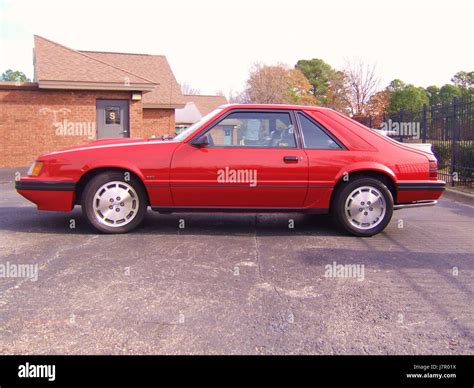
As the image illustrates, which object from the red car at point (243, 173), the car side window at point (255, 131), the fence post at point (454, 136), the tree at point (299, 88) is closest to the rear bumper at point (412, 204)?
Result: the red car at point (243, 173)

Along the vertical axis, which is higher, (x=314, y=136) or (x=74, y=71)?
(x=74, y=71)

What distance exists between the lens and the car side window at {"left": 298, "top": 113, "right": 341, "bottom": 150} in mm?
5031

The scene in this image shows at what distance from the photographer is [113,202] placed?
4910 mm

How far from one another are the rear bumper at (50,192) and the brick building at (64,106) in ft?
31.4

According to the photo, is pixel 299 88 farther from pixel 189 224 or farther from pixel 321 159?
pixel 321 159

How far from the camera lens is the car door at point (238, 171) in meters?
4.84

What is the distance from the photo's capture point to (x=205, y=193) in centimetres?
489

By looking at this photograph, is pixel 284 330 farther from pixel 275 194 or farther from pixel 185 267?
pixel 275 194

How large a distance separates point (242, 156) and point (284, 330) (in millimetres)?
2571

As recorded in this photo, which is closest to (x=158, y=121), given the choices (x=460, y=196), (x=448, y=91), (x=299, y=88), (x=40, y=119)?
(x=40, y=119)

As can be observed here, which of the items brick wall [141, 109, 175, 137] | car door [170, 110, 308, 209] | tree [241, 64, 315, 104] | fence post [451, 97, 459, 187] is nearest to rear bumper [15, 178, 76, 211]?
car door [170, 110, 308, 209]

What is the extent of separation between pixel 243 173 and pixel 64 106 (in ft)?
36.5

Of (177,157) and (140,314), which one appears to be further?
(177,157)
